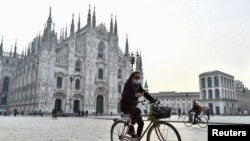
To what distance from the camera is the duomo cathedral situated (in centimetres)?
3988

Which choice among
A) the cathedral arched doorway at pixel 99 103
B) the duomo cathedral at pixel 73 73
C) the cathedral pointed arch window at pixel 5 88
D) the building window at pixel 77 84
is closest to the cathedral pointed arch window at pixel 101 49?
the duomo cathedral at pixel 73 73

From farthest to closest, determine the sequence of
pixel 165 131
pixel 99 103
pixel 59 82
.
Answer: pixel 99 103, pixel 59 82, pixel 165 131

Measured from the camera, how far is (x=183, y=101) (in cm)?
10056

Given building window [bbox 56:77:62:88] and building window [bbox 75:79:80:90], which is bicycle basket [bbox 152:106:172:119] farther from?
building window [bbox 75:79:80:90]

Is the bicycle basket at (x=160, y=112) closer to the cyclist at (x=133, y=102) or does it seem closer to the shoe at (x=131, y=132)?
the cyclist at (x=133, y=102)

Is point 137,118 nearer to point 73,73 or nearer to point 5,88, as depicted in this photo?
point 73,73

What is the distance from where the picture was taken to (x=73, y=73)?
1706 inches

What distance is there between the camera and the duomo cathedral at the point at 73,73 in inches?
1570

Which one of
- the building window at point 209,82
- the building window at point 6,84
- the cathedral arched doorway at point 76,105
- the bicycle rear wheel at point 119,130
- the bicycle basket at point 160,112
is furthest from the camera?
the building window at point 209,82

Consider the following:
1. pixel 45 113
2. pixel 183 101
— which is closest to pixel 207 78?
pixel 183 101

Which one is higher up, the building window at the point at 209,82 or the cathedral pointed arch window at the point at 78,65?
the cathedral pointed arch window at the point at 78,65

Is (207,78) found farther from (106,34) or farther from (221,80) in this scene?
(106,34)

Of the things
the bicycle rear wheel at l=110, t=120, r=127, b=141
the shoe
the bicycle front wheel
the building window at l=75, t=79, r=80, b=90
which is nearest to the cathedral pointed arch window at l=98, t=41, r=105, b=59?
the building window at l=75, t=79, r=80, b=90

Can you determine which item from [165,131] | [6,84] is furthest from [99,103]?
[165,131]
